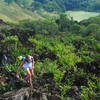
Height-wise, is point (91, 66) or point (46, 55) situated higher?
point (46, 55)

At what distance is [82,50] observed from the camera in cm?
3800

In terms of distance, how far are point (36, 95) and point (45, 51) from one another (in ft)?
43.9

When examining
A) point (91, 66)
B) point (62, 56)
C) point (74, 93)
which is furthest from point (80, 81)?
point (62, 56)

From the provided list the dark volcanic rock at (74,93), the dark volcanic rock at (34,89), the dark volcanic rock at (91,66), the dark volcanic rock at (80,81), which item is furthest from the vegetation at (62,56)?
the dark volcanic rock at (34,89)

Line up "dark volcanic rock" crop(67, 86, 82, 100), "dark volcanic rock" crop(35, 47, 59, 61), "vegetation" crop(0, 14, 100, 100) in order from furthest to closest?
"dark volcanic rock" crop(35, 47, 59, 61) → "vegetation" crop(0, 14, 100, 100) → "dark volcanic rock" crop(67, 86, 82, 100)

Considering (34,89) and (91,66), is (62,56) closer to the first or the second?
(91,66)

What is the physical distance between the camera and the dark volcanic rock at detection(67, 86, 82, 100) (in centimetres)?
2279

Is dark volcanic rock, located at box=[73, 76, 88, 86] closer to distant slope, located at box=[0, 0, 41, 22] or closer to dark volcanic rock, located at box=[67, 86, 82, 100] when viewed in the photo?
dark volcanic rock, located at box=[67, 86, 82, 100]

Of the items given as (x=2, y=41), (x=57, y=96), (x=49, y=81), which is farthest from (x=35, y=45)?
(x=57, y=96)

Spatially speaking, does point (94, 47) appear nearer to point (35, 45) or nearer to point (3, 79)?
point (35, 45)

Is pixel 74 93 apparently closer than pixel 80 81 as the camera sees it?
Yes

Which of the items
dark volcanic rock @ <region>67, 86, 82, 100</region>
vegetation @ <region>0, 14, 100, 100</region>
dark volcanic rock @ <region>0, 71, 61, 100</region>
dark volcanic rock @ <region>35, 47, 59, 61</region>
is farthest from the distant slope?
dark volcanic rock @ <region>67, 86, 82, 100</region>

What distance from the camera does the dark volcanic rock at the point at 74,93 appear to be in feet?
74.8

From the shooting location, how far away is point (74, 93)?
75.8 feet
